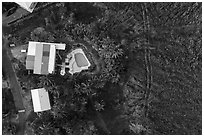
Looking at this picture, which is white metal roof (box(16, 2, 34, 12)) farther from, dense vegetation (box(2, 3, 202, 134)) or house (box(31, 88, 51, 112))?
house (box(31, 88, 51, 112))

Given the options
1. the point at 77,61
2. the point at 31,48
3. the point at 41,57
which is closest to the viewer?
the point at 41,57

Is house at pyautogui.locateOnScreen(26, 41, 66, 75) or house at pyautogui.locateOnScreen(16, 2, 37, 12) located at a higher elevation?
house at pyautogui.locateOnScreen(16, 2, 37, 12)

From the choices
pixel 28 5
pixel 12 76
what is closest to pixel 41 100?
pixel 12 76

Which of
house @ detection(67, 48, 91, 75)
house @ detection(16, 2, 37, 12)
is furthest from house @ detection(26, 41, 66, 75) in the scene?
house @ detection(16, 2, 37, 12)

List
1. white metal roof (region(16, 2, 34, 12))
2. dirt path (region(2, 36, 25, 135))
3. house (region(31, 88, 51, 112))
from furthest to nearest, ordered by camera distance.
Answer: dirt path (region(2, 36, 25, 135))
house (region(31, 88, 51, 112))
white metal roof (region(16, 2, 34, 12))

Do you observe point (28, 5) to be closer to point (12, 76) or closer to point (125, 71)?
point (12, 76)

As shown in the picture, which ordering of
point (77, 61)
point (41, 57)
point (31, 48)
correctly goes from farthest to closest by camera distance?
point (77, 61)
point (31, 48)
point (41, 57)

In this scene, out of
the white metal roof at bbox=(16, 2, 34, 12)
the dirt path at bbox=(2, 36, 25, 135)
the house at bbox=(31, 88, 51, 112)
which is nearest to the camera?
the white metal roof at bbox=(16, 2, 34, 12)

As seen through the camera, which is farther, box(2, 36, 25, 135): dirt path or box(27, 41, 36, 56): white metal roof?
box(2, 36, 25, 135): dirt path
